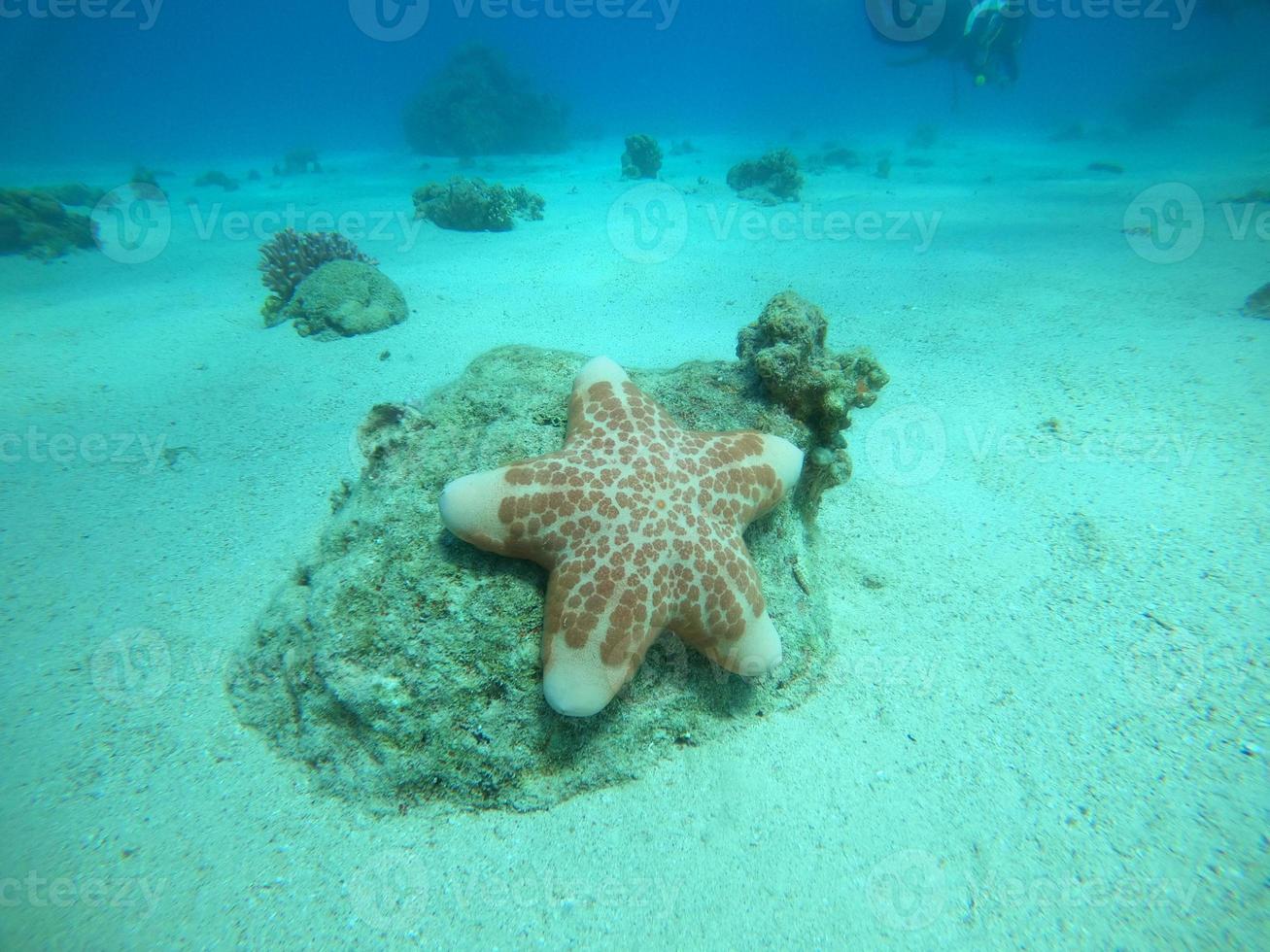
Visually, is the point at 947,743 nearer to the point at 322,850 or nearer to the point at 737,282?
the point at 322,850

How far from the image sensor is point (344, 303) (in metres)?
8.05

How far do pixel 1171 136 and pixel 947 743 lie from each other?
41.9 metres

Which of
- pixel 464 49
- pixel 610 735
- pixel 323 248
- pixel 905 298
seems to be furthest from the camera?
pixel 464 49

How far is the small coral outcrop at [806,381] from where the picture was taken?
3596mm

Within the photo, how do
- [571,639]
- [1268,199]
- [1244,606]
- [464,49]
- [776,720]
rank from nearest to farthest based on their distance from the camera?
1. [571,639]
2. [776,720]
3. [1244,606]
4. [1268,199]
5. [464,49]

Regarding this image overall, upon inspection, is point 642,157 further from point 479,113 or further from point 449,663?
point 449,663

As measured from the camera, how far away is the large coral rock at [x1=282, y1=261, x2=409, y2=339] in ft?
26.1

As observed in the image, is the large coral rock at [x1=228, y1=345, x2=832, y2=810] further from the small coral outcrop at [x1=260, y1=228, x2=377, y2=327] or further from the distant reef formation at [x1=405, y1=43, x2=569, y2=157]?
the distant reef formation at [x1=405, y1=43, x2=569, y2=157]

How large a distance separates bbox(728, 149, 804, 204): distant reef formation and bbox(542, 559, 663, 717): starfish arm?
16453 mm

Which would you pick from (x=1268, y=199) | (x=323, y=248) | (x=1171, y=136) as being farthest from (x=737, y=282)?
(x=1171, y=136)

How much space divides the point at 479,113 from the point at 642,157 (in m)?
13.1

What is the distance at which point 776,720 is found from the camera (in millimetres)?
3078

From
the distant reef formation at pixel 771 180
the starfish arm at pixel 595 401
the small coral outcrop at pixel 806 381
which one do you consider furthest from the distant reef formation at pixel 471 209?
the starfish arm at pixel 595 401

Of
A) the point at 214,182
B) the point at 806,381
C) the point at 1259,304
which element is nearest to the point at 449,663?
the point at 806,381
